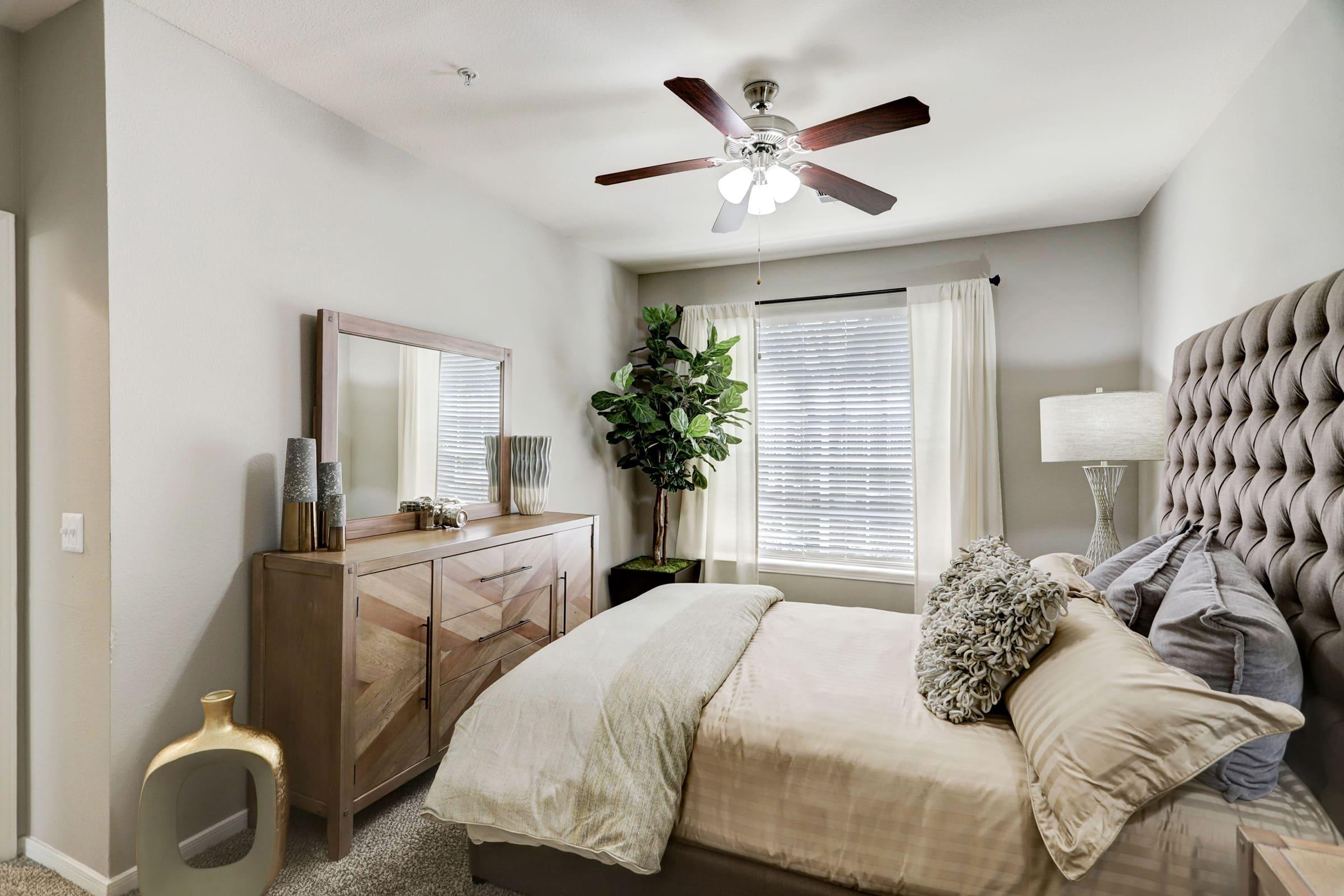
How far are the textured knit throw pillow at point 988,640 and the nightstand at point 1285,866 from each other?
54cm

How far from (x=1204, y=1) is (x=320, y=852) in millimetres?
3728

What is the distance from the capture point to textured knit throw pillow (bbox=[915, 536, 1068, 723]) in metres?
1.60

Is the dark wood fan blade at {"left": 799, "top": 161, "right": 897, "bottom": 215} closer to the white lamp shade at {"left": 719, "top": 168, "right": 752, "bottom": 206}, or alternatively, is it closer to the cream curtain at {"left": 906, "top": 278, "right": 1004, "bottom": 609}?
the white lamp shade at {"left": 719, "top": 168, "right": 752, "bottom": 206}

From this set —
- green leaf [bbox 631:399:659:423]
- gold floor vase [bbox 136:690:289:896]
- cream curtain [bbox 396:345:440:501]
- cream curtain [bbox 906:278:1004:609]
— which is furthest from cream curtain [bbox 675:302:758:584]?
gold floor vase [bbox 136:690:289:896]

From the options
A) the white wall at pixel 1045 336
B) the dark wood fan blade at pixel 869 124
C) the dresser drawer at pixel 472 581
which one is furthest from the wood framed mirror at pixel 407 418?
the white wall at pixel 1045 336

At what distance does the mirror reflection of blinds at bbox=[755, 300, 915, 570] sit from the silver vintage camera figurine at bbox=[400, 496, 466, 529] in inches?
89.1

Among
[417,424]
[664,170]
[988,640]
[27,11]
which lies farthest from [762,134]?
[27,11]

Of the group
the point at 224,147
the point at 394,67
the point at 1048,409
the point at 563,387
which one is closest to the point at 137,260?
the point at 224,147

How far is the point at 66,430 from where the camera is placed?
1.95 meters

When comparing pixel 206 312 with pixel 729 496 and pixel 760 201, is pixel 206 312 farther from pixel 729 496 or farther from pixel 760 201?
pixel 729 496

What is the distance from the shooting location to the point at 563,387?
396cm

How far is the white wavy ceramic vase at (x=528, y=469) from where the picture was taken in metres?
3.38

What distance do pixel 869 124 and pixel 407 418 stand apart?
6.97 feet

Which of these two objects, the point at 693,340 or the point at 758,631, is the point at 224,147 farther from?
the point at 693,340
